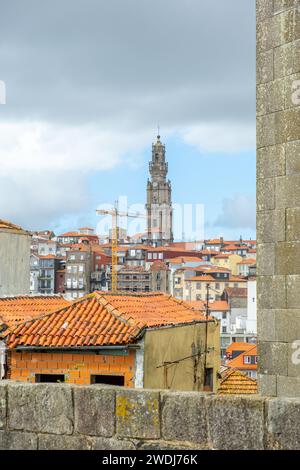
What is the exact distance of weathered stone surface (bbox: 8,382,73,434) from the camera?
5.40m

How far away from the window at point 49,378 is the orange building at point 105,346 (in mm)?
18

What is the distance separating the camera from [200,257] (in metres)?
192

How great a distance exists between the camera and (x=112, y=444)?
204 inches

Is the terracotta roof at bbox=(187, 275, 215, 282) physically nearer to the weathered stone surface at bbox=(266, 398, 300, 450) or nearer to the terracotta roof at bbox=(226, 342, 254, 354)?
the terracotta roof at bbox=(226, 342, 254, 354)

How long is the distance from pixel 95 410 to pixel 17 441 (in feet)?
2.11

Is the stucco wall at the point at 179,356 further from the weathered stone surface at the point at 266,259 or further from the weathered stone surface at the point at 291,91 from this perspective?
the weathered stone surface at the point at 291,91

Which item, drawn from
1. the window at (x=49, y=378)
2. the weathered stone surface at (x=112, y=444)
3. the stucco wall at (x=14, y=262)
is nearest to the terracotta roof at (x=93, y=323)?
the window at (x=49, y=378)

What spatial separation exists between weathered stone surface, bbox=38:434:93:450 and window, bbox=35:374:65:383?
31.0 ft

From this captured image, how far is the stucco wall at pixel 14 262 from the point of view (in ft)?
93.7

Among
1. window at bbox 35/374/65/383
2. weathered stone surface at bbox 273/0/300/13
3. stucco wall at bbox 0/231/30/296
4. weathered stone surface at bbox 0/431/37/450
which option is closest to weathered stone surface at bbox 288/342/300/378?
weathered stone surface at bbox 0/431/37/450

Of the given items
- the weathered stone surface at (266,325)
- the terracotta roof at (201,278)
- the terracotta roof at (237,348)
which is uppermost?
the terracotta roof at (201,278)

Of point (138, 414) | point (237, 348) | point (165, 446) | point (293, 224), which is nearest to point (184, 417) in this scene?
point (165, 446)
